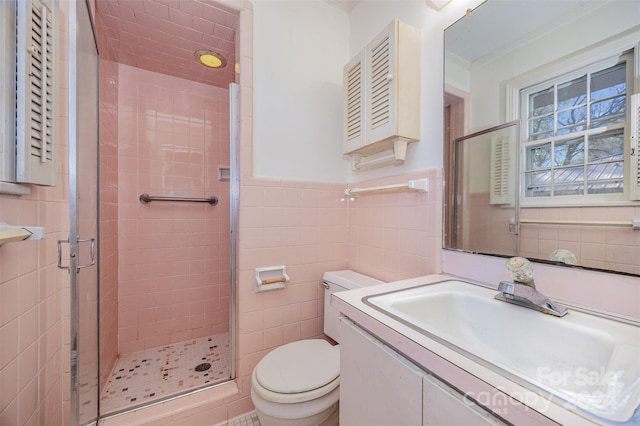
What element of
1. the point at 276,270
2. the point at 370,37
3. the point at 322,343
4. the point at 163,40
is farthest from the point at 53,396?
the point at 370,37

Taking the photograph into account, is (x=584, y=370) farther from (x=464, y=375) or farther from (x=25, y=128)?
(x=25, y=128)

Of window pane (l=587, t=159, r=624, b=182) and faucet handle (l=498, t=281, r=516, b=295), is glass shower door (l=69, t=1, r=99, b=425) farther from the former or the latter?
window pane (l=587, t=159, r=624, b=182)

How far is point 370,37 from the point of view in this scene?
1545 mm

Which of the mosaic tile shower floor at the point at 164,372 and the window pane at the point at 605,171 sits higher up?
the window pane at the point at 605,171

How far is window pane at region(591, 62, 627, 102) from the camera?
679 millimetres

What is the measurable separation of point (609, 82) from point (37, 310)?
1946 millimetres

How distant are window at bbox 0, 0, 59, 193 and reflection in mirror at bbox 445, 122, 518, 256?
4.93 feet

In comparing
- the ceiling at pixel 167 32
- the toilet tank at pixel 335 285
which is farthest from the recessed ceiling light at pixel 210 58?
the toilet tank at pixel 335 285

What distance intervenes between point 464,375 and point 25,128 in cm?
128

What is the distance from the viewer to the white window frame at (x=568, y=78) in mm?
665

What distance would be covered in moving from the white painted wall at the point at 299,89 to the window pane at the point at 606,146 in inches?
46.0

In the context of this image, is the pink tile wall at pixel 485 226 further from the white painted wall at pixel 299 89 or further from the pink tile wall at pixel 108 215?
the pink tile wall at pixel 108 215

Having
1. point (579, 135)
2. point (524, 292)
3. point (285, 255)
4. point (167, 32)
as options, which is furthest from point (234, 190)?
point (579, 135)

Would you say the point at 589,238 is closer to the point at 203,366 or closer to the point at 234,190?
the point at 234,190
